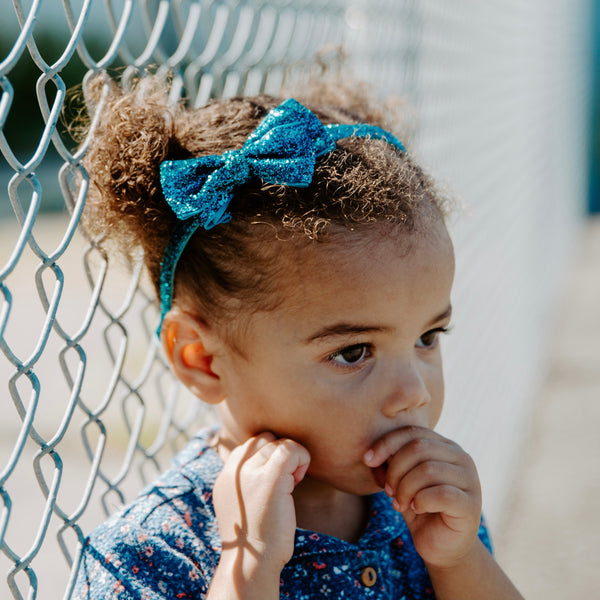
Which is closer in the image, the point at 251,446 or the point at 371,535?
the point at 251,446

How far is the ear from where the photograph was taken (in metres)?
1.61

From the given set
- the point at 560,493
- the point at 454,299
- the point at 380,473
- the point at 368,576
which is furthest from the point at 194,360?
the point at 560,493

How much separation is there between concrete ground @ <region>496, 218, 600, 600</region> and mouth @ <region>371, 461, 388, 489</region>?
203cm

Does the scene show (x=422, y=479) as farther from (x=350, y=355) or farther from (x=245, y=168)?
(x=245, y=168)

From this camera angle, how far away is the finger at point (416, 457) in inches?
58.8

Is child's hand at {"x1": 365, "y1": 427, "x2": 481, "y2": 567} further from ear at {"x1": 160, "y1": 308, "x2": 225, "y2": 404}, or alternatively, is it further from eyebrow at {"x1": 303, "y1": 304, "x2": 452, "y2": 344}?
ear at {"x1": 160, "y1": 308, "x2": 225, "y2": 404}

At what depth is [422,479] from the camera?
1504mm

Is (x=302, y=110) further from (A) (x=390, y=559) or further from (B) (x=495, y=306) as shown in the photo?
(B) (x=495, y=306)

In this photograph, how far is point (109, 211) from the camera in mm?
1601

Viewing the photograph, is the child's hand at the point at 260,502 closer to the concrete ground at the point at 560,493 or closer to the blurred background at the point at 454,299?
the blurred background at the point at 454,299

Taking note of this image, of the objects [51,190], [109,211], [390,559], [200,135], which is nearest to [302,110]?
[200,135]

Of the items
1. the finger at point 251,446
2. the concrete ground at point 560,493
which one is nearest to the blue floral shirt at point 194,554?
the finger at point 251,446

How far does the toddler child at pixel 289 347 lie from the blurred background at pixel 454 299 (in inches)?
5.1

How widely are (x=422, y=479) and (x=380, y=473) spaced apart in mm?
89
